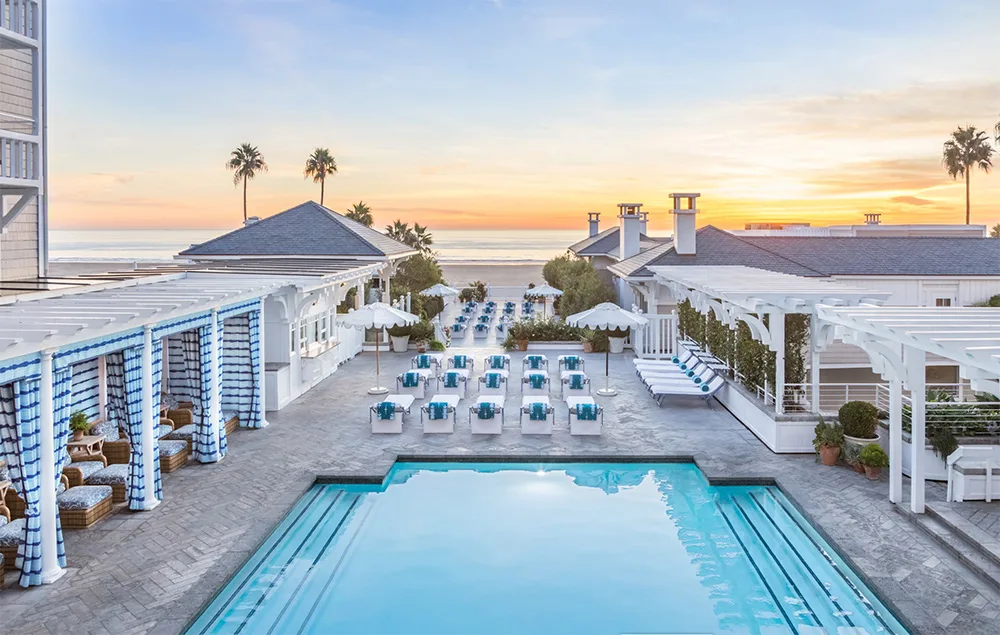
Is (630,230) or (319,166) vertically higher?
(319,166)

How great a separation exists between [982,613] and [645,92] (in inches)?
1001

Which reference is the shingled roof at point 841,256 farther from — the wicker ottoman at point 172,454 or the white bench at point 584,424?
the wicker ottoman at point 172,454

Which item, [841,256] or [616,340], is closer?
[841,256]

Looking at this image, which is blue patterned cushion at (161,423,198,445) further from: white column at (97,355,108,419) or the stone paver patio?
white column at (97,355,108,419)

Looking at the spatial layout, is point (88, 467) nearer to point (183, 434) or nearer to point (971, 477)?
point (183, 434)

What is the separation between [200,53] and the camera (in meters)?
27.8

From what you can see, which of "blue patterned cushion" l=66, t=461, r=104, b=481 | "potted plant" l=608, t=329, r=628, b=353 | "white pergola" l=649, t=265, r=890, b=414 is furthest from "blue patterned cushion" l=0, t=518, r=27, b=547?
"potted plant" l=608, t=329, r=628, b=353

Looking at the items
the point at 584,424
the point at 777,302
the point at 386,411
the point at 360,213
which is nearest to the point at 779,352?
the point at 777,302

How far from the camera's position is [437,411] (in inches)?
566

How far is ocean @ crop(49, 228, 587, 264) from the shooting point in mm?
107506

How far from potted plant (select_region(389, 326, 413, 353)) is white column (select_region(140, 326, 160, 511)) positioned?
595 inches

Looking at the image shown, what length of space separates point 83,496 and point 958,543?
35.4ft

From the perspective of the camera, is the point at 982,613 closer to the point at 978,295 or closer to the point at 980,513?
the point at 980,513

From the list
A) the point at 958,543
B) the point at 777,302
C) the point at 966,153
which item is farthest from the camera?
the point at 966,153
